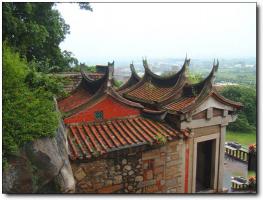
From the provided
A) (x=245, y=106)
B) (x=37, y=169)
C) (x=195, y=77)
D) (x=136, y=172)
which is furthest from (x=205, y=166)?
(x=37, y=169)

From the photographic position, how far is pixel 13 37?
5.08 metres

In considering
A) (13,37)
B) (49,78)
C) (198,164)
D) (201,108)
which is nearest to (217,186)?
(198,164)

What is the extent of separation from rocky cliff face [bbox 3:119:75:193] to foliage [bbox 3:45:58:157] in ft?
0.41

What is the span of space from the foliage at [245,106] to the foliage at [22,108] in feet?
10.6

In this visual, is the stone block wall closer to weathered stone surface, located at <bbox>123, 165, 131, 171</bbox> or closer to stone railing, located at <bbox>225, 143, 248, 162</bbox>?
weathered stone surface, located at <bbox>123, 165, 131, 171</bbox>

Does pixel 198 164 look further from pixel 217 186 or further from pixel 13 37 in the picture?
pixel 13 37

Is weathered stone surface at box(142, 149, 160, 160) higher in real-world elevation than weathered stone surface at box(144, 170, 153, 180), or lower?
higher

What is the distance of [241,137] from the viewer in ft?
21.2

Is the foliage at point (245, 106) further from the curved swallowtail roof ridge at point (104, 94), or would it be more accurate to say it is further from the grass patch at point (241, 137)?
the curved swallowtail roof ridge at point (104, 94)

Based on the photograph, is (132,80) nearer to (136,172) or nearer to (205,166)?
(205,166)

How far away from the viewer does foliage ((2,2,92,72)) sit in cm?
489

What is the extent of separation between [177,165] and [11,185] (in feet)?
9.51

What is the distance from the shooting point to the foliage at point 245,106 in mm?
5421

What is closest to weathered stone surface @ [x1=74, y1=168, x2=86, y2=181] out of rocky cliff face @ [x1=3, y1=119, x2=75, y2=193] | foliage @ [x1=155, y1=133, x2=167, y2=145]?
rocky cliff face @ [x1=3, y1=119, x2=75, y2=193]
